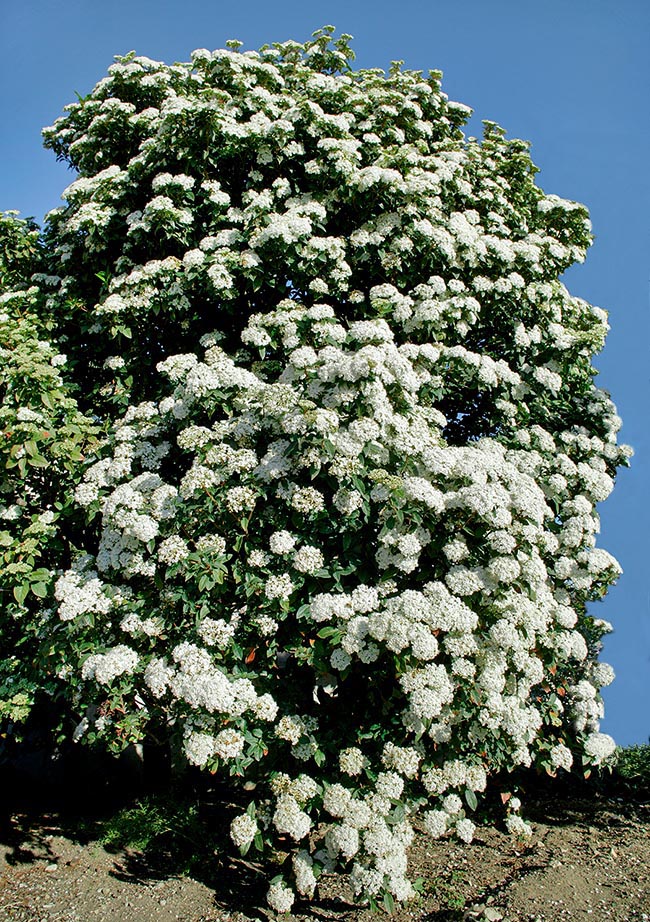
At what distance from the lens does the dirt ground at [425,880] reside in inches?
191

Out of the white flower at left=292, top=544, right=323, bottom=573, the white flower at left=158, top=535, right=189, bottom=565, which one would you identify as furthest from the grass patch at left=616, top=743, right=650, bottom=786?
the white flower at left=158, top=535, right=189, bottom=565

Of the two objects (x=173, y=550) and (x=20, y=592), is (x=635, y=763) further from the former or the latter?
(x=20, y=592)

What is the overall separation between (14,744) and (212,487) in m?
4.90

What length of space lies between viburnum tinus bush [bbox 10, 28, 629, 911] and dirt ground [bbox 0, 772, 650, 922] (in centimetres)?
39

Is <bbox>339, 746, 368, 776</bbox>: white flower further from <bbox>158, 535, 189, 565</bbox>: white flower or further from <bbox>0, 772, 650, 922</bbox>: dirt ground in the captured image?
<bbox>158, 535, 189, 565</bbox>: white flower

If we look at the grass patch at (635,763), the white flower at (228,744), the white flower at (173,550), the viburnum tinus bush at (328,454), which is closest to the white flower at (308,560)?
the viburnum tinus bush at (328,454)

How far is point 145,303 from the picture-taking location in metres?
5.92

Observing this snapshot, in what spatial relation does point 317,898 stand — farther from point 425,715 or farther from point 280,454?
point 280,454

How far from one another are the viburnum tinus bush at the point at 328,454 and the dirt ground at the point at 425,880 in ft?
1.29

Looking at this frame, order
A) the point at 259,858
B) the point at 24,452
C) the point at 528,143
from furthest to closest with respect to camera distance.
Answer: the point at 528,143
the point at 259,858
the point at 24,452

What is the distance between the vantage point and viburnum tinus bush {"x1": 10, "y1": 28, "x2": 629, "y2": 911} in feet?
14.2

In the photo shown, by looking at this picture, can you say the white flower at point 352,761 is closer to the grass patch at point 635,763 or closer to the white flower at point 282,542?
the white flower at point 282,542

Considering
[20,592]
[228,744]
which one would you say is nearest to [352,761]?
[228,744]

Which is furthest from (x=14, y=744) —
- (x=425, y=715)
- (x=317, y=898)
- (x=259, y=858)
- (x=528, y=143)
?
(x=528, y=143)
